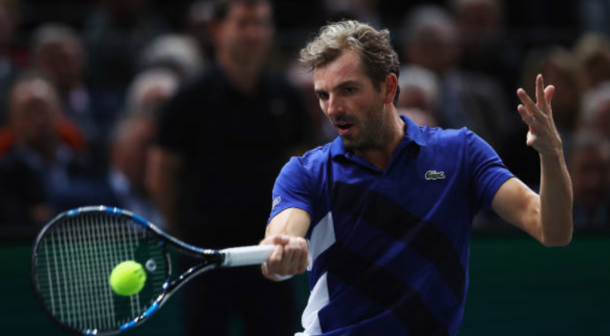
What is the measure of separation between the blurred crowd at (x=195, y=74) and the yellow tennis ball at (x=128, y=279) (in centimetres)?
213

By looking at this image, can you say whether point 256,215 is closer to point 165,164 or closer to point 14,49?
point 165,164

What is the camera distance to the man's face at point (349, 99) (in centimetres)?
362

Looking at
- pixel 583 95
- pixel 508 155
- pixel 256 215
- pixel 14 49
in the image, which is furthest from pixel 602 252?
pixel 14 49

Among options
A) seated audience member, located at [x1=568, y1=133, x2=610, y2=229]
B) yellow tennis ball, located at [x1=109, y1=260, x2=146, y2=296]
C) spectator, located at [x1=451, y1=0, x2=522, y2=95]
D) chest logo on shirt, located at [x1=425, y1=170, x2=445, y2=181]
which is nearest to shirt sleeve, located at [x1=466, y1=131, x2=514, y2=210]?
chest logo on shirt, located at [x1=425, y1=170, x2=445, y2=181]

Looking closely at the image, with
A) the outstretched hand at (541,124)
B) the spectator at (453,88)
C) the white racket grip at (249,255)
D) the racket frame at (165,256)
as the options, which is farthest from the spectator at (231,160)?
the outstretched hand at (541,124)

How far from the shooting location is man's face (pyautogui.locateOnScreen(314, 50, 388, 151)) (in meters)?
3.62

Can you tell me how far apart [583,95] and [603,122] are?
55cm

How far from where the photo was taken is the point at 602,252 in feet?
20.9

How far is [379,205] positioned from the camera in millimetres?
3719

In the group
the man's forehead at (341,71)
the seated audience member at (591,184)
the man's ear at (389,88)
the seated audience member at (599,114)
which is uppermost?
the man's forehead at (341,71)

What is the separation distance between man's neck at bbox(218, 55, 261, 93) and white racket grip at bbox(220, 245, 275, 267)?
228cm

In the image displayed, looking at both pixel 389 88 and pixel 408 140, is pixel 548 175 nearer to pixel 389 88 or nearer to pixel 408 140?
A: pixel 408 140

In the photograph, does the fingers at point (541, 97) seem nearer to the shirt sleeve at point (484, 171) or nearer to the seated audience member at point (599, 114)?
the shirt sleeve at point (484, 171)

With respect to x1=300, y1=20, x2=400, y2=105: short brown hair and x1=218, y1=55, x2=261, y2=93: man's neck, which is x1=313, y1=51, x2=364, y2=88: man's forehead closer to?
x1=300, y1=20, x2=400, y2=105: short brown hair
